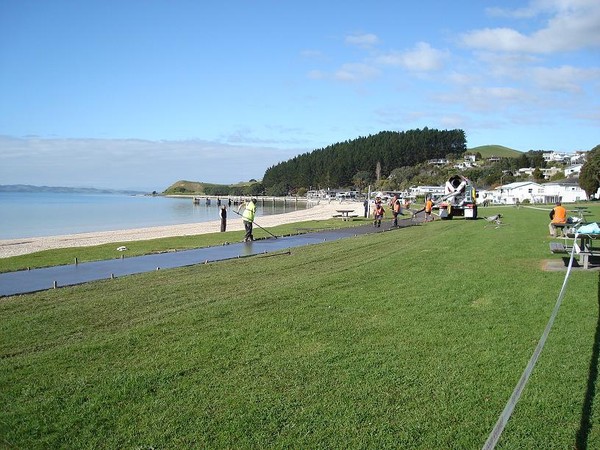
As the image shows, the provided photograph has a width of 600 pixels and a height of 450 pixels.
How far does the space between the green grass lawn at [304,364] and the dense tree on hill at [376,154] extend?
471ft

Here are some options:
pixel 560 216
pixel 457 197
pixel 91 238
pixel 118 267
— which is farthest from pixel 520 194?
pixel 118 267

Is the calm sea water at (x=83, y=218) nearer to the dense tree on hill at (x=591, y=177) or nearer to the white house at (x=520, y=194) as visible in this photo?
the white house at (x=520, y=194)

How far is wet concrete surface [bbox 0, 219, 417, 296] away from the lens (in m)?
11.9

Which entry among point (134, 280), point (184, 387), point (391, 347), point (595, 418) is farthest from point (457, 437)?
point (134, 280)

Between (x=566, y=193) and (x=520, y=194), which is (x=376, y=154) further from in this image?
(x=566, y=193)

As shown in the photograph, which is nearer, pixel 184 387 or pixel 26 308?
pixel 184 387

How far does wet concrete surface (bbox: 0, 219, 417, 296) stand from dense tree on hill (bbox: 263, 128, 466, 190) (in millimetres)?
134706

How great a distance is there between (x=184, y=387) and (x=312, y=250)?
11.9m

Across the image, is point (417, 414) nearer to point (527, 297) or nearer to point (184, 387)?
point (184, 387)

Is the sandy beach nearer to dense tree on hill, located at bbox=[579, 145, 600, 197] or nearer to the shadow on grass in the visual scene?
the shadow on grass

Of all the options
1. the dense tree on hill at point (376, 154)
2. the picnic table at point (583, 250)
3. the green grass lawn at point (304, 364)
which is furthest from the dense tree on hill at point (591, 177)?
the dense tree on hill at point (376, 154)

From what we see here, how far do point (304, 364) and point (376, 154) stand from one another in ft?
495

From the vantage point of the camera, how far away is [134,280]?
1184cm

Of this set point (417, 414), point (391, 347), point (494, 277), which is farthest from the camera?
point (494, 277)
